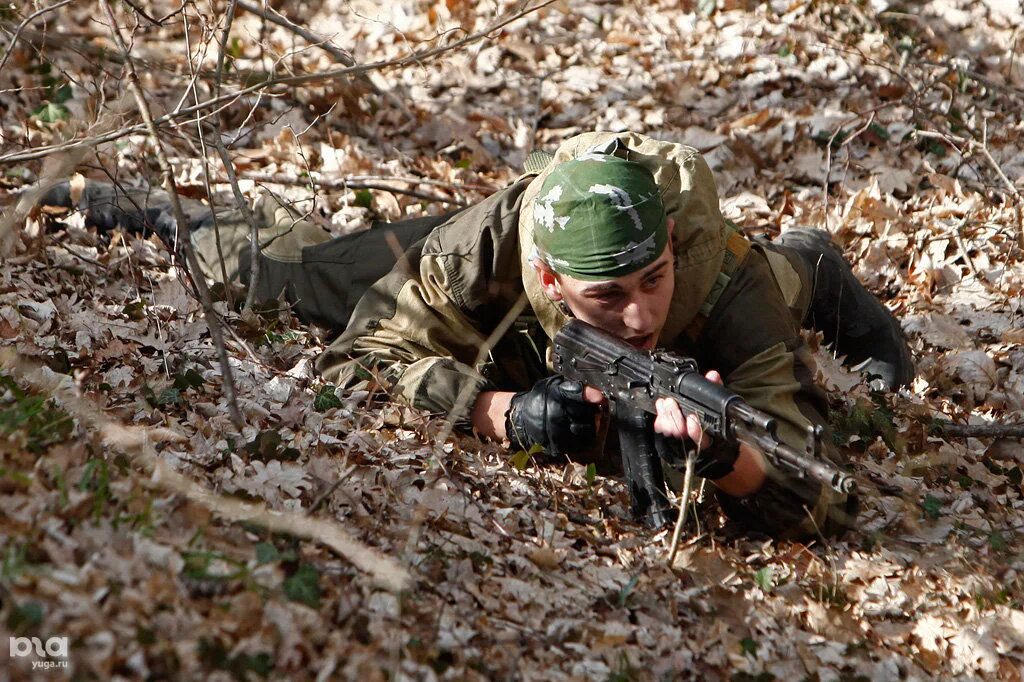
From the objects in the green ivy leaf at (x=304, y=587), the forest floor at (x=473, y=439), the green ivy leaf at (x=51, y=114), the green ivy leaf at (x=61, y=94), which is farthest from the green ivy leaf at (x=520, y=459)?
the green ivy leaf at (x=61, y=94)

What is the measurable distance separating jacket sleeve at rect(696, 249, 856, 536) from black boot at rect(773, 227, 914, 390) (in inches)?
39.1

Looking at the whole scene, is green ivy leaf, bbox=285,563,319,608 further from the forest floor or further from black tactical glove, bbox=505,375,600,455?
black tactical glove, bbox=505,375,600,455

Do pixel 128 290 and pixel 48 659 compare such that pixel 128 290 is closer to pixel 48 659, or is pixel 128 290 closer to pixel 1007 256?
pixel 48 659

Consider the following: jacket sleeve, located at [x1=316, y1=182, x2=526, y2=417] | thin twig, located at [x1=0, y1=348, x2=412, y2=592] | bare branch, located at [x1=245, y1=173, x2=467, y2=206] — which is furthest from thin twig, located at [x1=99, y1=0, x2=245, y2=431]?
bare branch, located at [x1=245, y1=173, x2=467, y2=206]

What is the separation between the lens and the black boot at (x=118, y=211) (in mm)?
5883

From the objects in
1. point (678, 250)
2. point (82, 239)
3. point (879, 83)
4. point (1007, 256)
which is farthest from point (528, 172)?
point (879, 83)

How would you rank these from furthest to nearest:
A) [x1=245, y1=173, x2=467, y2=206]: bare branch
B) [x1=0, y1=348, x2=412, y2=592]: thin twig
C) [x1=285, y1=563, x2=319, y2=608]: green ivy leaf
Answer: [x1=245, y1=173, x2=467, y2=206]: bare branch, [x1=0, y1=348, x2=412, y2=592]: thin twig, [x1=285, y1=563, x2=319, y2=608]: green ivy leaf

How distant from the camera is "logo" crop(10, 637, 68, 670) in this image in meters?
2.38

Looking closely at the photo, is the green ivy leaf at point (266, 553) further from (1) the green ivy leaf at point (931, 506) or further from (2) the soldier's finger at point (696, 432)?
(1) the green ivy leaf at point (931, 506)

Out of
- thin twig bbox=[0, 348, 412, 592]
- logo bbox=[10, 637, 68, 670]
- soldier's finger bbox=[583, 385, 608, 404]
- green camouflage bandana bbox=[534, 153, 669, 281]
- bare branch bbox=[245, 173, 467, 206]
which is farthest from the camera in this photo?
bare branch bbox=[245, 173, 467, 206]

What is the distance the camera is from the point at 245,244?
5.76 meters

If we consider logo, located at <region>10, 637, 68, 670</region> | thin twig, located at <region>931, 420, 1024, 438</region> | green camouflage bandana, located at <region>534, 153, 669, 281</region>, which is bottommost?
thin twig, located at <region>931, 420, 1024, 438</region>

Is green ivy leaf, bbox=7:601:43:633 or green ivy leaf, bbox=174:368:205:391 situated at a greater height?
green ivy leaf, bbox=7:601:43:633

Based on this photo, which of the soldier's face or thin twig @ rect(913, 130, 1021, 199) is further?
thin twig @ rect(913, 130, 1021, 199)
